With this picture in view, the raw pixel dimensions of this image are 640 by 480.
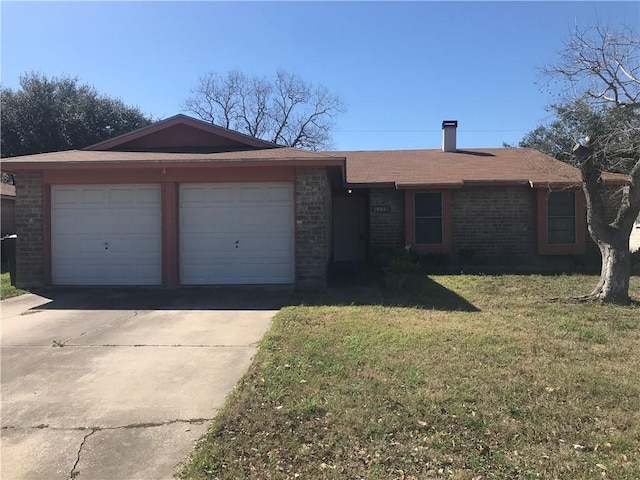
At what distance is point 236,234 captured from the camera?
406 inches

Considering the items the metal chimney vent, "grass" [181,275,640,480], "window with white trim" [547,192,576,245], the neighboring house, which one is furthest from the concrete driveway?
the metal chimney vent

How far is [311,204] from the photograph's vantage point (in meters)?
9.88

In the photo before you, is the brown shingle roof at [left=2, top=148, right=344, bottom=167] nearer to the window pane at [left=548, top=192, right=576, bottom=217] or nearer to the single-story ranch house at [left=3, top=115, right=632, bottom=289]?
→ the single-story ranch house at [left=3, top=115, right=632, bottom=289]

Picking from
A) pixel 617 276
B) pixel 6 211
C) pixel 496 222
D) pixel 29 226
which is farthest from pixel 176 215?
pixel 6 211

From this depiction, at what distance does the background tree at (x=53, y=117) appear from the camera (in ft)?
89.5

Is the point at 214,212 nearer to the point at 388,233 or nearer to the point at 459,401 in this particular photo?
the point at 388,233

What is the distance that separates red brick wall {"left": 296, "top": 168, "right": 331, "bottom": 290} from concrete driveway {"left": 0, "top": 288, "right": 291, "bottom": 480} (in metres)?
1.28

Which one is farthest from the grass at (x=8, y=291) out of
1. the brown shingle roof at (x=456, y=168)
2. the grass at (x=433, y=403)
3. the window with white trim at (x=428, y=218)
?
the window with white trim at (x=428, y=218)

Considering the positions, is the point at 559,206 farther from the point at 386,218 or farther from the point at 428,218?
the point at 386,218

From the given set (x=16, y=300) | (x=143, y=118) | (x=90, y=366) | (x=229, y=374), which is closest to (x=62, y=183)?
(x=16, y=300)

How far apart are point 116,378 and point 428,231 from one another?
10.6m

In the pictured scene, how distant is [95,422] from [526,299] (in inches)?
300

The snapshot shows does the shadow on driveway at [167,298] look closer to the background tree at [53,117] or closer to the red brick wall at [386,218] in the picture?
the red brick wall at [386,218]

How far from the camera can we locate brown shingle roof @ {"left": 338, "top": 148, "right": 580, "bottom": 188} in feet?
44.6
